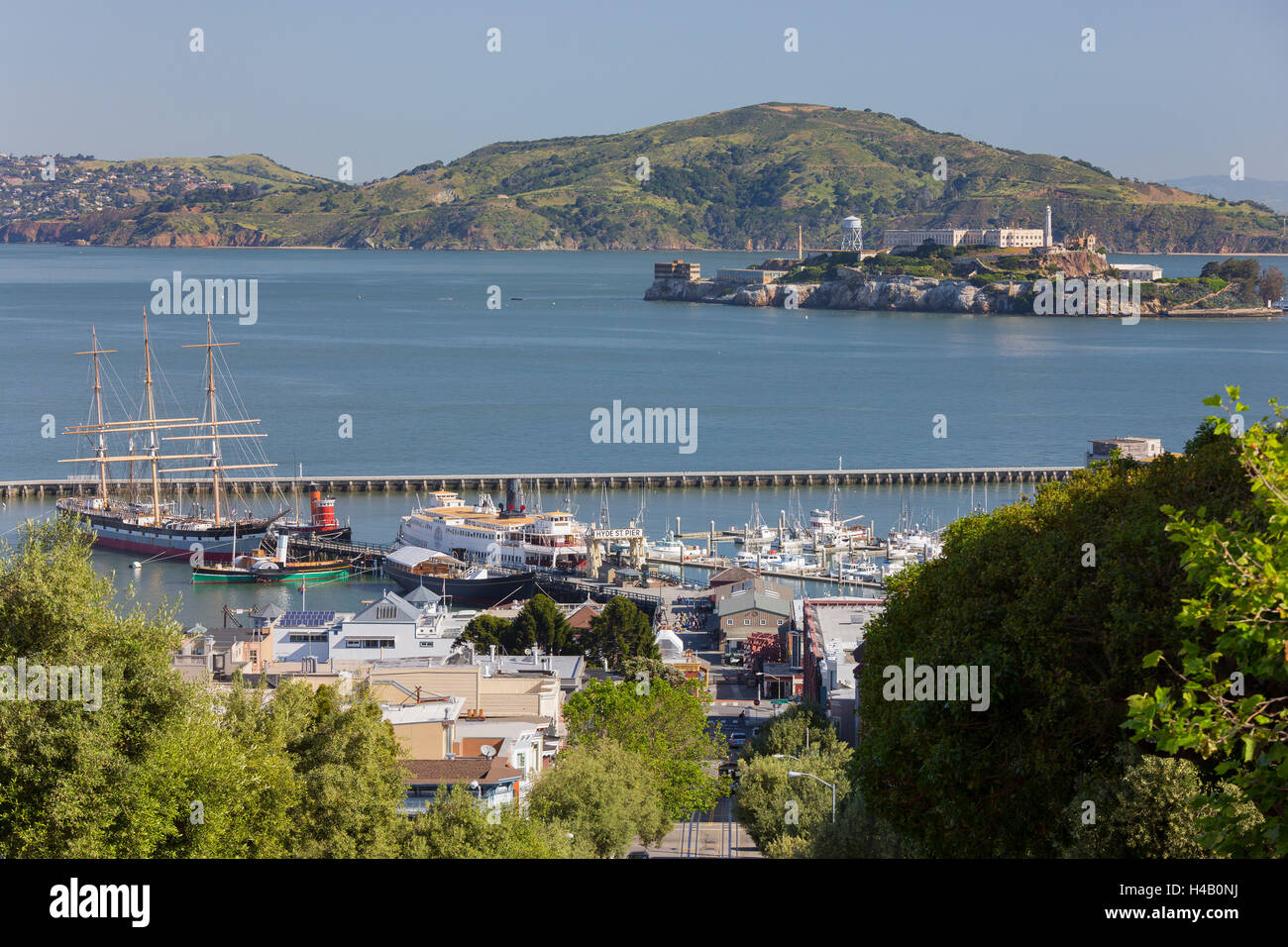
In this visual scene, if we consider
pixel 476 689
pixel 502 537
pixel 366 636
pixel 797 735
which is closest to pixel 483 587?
pixel 502 537

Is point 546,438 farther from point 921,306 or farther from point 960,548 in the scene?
point 921,306

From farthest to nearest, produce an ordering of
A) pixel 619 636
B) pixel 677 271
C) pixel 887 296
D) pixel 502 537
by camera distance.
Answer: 1. pixel 677 271
2. pixel 887 296
3. pixel 502 537
4. pixel 619 636

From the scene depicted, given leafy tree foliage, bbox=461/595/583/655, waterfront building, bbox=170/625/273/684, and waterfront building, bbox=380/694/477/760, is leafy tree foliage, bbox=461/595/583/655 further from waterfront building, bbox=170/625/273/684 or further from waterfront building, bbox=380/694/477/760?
waterfront building, bbox=380/694/477/760

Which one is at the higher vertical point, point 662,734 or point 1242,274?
point 1242,274

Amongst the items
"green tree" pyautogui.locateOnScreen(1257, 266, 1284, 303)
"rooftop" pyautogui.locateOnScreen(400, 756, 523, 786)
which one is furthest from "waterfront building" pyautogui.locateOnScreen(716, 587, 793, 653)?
"green tree" pyautogui.locateOnScreen(1257, 266, 1284, 303)

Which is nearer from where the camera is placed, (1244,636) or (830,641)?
(1244,636)

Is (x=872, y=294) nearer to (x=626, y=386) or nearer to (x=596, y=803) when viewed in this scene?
(x=626, y=386)
